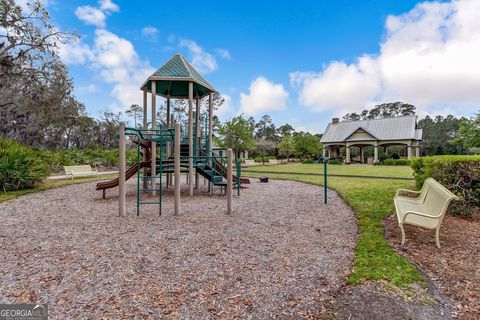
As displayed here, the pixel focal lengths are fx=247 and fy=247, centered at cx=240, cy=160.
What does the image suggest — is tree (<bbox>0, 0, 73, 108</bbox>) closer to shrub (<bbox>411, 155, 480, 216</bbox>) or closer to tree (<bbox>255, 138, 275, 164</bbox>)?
shrub (<bbox>411, 155, 480, 216</bbox>)

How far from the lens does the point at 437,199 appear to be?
4.21 meters

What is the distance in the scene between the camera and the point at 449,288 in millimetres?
2814

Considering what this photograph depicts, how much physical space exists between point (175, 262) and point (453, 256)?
4.02 metres

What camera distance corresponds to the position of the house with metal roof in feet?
107

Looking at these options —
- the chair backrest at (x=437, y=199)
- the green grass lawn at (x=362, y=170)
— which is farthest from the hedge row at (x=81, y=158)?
the chair backrest at (x=437, y=199)

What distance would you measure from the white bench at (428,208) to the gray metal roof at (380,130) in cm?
3252

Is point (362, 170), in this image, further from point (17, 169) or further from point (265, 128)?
point (265, 128)

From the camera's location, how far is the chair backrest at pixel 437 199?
12.1ft

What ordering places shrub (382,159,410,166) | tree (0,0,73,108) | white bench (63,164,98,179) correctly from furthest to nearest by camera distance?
1. shrub (382,159,410,166)
2. tree (0,0,73,108)
3. white bench (63,164,98,179)

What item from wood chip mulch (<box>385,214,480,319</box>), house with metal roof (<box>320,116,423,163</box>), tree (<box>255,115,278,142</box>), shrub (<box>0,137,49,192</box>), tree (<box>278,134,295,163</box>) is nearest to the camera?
wood chip mulch (<box>385,214,480,319</box>)

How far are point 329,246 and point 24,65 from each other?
83.9ft

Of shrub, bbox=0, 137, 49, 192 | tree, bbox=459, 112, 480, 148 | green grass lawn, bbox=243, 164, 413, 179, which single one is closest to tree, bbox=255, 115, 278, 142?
green grass lawn, bbox=243, 164, 413, 179

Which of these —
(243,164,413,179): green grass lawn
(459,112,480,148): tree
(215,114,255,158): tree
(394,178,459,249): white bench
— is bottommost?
(243,164,413,179): green grass lawn

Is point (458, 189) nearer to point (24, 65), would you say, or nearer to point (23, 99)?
point (24, 65)
